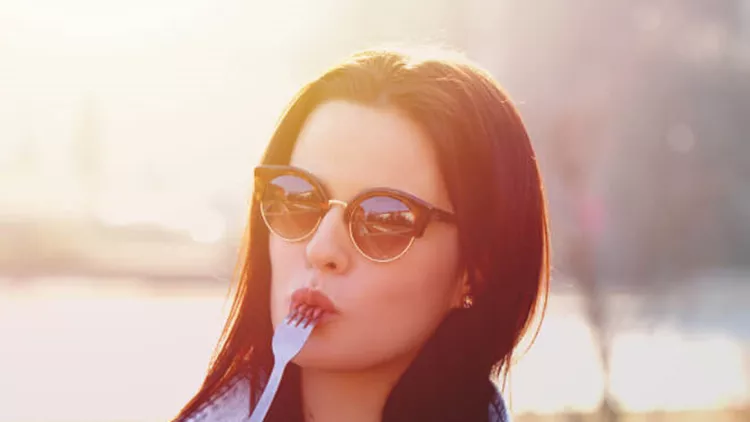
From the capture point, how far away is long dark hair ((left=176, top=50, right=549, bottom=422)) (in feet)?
5.40

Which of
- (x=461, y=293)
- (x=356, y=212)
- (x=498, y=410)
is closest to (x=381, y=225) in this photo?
(x=356, y=212)

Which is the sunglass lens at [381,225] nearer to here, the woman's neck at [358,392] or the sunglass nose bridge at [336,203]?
the sunglass nose bridge at [336,203]

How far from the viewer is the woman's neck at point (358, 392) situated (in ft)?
5.46

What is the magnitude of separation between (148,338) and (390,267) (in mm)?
6188

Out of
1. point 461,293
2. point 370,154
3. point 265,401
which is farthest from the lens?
point 461,293

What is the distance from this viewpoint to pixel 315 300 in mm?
1536

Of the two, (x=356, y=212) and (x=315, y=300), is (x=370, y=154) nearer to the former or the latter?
(x=356, y=212)

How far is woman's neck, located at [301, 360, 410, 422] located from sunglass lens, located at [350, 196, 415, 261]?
0.82ft

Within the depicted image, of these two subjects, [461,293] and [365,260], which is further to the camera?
[461,293]

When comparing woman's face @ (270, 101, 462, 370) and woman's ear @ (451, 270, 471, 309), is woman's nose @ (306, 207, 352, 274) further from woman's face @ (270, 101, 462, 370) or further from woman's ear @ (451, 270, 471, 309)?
woman's ear @ (451, 270, 471, 309)

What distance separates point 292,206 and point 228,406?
439mm

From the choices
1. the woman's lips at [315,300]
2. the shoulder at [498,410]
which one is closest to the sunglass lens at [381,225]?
the woman's lips at [315,300]

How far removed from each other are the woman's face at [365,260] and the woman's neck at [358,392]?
39 mm

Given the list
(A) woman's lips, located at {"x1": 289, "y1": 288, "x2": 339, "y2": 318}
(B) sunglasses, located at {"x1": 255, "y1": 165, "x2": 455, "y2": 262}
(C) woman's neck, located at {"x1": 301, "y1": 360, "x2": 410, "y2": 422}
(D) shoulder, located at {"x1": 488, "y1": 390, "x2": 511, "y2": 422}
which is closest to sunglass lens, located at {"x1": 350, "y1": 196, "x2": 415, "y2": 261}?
(B) sunglasses, located at {"x1": 255, "y1": 165, "x2": 455, "y2": 262}
